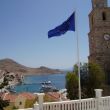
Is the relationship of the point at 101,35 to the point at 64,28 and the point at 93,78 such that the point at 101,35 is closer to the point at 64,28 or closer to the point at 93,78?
the point at 93,78

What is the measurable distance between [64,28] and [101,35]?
71.6 feet

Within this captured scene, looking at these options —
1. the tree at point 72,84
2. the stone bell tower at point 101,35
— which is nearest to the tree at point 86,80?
the tree at point 72,84

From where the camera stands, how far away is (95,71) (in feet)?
86.0

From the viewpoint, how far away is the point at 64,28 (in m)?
10.9

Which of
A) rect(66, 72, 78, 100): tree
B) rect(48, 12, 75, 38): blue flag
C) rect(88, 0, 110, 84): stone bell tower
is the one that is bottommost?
rect(66, 72, 78, 100): tree

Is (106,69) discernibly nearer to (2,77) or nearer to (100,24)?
(100,24)

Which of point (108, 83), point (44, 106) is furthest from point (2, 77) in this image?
point (108, 83)

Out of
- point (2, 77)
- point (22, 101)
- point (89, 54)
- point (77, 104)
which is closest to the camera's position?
point (2, 77)

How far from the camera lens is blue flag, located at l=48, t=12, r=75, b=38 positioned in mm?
10852

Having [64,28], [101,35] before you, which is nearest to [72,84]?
[101,35]

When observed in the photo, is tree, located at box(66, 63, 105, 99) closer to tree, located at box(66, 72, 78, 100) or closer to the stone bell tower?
tree, located at box(66, 72, 78, 100)

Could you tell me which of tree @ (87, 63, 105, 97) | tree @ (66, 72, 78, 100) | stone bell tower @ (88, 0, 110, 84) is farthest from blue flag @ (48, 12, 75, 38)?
stone bell tower @ (88, 0, 110, 84)

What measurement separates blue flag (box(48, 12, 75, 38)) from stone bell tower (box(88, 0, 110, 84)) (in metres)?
21.1

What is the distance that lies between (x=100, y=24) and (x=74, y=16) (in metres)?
21.8
